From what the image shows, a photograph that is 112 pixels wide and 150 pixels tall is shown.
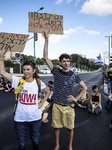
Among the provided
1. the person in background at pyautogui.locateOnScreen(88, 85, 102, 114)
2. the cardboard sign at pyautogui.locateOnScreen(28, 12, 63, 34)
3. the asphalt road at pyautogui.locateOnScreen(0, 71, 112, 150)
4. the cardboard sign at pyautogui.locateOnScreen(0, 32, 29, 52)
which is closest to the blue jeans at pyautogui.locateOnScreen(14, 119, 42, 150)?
the asphalt road at pyautogui.locateOnScreen(0, 71, 112, 150)

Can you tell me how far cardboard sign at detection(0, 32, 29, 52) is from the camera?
2598 mm

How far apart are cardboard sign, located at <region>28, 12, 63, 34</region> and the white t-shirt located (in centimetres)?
144

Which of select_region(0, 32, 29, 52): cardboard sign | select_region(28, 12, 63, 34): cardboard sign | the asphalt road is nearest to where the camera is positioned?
select_region(0, 32, 29, 52): cardboard sign

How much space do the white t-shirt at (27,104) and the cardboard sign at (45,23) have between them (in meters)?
1.44

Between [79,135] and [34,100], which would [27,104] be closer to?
[34,100]

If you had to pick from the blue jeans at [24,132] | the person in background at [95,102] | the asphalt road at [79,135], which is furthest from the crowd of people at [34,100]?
the person in background at [95,102]

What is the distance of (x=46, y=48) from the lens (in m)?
2.55

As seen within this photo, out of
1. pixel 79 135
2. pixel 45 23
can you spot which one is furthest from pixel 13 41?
pixel 79 135

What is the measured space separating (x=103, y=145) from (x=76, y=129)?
0.91 meters

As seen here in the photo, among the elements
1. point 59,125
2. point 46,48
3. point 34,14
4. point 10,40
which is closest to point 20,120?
point 59,125

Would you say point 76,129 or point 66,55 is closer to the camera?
point 66,55

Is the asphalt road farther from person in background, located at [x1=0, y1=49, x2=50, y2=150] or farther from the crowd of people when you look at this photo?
person in background, located at [x1=0, y1=49, x2=50, y2=150]

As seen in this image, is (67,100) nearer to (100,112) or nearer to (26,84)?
(26,84)

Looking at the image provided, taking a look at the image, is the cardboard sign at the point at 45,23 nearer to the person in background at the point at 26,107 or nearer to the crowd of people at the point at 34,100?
the crowd of people at the point at 34,100
